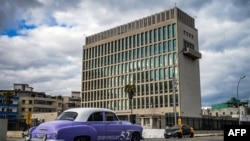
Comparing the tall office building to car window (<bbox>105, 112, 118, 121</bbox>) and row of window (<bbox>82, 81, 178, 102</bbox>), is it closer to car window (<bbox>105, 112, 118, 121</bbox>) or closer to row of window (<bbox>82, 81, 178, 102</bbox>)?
row of window (<bbox>82, 81, 178, 102</bbox>)

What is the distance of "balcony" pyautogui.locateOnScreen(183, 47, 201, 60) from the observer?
263ft

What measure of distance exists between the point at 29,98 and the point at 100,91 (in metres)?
24.3

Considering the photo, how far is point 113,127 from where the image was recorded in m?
12.5

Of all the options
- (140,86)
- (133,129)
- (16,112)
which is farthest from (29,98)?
(133,129)

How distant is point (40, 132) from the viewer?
11.1 meters

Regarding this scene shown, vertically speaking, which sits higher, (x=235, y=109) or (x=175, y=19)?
(x=175, y=19)

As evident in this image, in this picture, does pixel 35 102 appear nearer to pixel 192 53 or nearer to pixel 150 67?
pixel 150 67

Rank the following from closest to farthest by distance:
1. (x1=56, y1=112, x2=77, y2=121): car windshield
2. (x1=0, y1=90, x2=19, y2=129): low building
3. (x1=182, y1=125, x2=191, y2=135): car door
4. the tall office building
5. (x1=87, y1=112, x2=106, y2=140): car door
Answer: (x1=56, y1=112, x2=77, y2=121): car windshield, (x1=87, y1=112, x2=106, y2=140): car door, (x1=182, y1=125, x2=191, y2=135): car door, the tall office building, (x1=0, y1=90, x2=19, y2=129): low building

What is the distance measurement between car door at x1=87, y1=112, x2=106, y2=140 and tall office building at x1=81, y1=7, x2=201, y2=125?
59.1 meters

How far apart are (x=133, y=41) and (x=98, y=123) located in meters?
80.0

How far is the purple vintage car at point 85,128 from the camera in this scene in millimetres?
10711

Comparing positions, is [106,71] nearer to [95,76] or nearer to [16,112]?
[95,76]

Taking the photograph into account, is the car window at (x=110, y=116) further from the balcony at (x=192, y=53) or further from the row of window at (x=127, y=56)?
the balcony at (x=192, y=53)

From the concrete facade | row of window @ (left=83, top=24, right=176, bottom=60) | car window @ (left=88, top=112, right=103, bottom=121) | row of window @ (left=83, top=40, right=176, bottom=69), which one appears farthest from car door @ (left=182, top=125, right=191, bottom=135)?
row of window @ (left=83, top=24, right=176, bottom=60)
